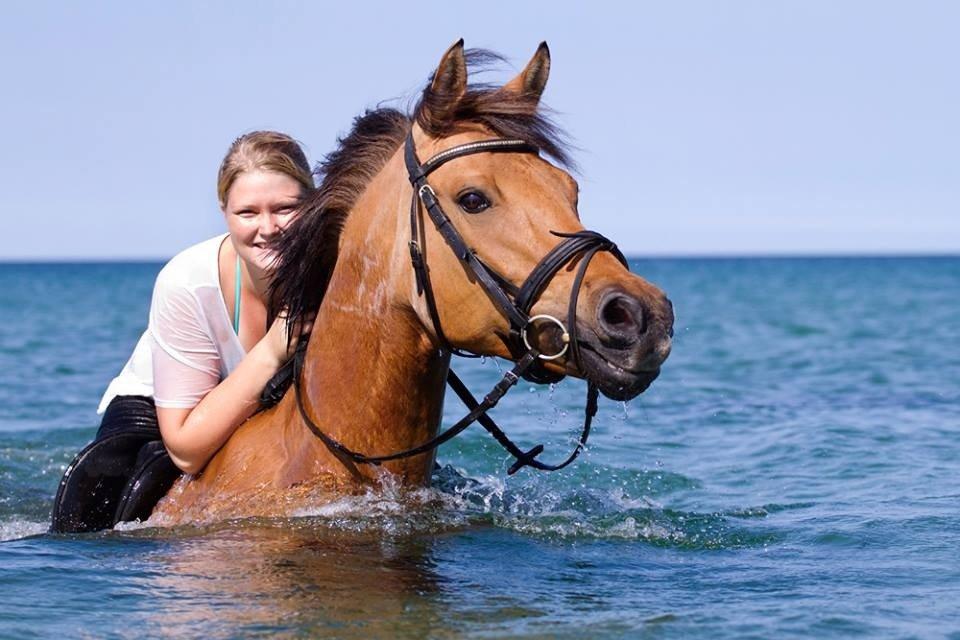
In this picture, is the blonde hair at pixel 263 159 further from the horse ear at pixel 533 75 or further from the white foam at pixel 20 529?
the white foam at pixel 20 529

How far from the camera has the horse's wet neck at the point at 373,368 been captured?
194 inches

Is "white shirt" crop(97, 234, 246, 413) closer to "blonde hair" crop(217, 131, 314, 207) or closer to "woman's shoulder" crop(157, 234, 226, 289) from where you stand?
"woman's shoulder" crop(157, 234, 226, 289)

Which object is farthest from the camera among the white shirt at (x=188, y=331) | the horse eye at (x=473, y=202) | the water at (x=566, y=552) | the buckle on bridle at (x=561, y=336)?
the white shirt at (x=188, y=331)

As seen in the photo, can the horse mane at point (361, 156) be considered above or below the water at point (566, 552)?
above

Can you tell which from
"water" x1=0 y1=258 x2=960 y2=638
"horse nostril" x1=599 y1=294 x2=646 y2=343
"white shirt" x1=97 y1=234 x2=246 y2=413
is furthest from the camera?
"white shirt" x1=97 y1=234 x2=246 y2=413

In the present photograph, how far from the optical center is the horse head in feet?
13.9

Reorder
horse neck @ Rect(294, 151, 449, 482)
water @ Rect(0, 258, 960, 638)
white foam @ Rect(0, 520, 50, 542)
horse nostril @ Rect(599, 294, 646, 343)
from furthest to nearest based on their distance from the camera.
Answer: white foam @ Rect(0, 520, 50, 542), horse neck @ Rect(294, 151, 449, 482), water @ Rect(0, 258, 960, 638), horse nostril @ Rect(599, 294, 646, 343)

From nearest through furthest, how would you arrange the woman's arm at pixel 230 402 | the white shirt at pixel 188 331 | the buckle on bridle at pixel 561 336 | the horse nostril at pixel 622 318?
the horse nostril at pixel 622 318 → the buckle on bridle at pixel 561 336 → the woman's arm at pixel 230 402 → the white shirt at pixel 188 331

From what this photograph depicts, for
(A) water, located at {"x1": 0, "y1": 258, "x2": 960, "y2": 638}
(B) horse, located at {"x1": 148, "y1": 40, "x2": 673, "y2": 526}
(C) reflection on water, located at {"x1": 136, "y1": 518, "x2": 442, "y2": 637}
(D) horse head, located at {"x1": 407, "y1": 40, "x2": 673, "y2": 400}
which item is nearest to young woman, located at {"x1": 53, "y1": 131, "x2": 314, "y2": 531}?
(B) horse, located at {"x1": 148, "y1": 40, "x2": 673, "y2": 526}

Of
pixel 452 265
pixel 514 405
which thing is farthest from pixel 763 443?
pixel 452 265

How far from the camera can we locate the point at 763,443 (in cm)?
1078

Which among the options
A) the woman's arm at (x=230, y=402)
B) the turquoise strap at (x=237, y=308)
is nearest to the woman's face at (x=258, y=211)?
the turquoise strap at (x=237, y=308)

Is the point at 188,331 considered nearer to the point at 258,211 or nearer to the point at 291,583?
the point at 258,211

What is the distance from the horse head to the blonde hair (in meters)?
A: 0.84
